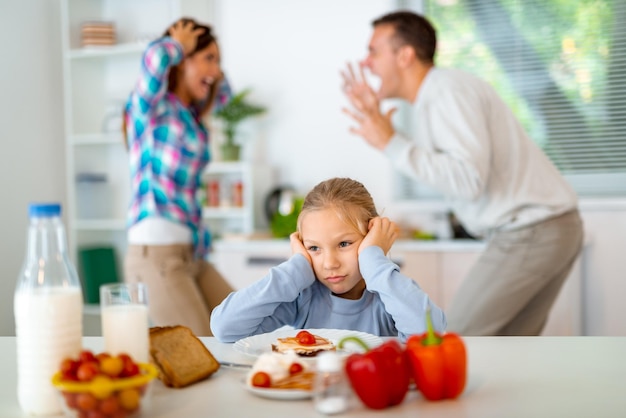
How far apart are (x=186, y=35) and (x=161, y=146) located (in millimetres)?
418

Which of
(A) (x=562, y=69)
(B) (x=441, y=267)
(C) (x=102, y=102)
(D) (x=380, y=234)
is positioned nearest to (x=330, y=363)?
(D) (x=380, y=234)

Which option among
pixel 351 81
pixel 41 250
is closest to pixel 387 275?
pixel 41 250

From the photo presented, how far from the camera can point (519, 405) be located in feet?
3.46

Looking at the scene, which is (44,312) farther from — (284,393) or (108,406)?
(284,393)

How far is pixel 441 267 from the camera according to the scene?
3.65 meters

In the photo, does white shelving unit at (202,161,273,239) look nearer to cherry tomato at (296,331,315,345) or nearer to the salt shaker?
cherry tomato at (296,331,315,345)

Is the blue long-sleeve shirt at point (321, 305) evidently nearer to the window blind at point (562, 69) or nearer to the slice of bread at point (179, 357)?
the slice of bread at point (179, 357)

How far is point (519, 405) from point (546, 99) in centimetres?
311

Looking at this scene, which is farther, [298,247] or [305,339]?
[298,247]

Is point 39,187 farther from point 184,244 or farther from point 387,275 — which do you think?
point 387,275

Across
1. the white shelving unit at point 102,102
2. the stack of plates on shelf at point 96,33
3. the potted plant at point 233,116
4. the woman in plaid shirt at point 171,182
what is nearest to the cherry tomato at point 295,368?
the woman in plaid shirt at point 171,182

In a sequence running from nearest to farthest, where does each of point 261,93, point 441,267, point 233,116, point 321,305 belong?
point 321,305 → point 441,267 → point 233,116 → point 261,93

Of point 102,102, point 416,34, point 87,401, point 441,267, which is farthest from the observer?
point 102,102

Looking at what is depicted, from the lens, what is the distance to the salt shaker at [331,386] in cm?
98
